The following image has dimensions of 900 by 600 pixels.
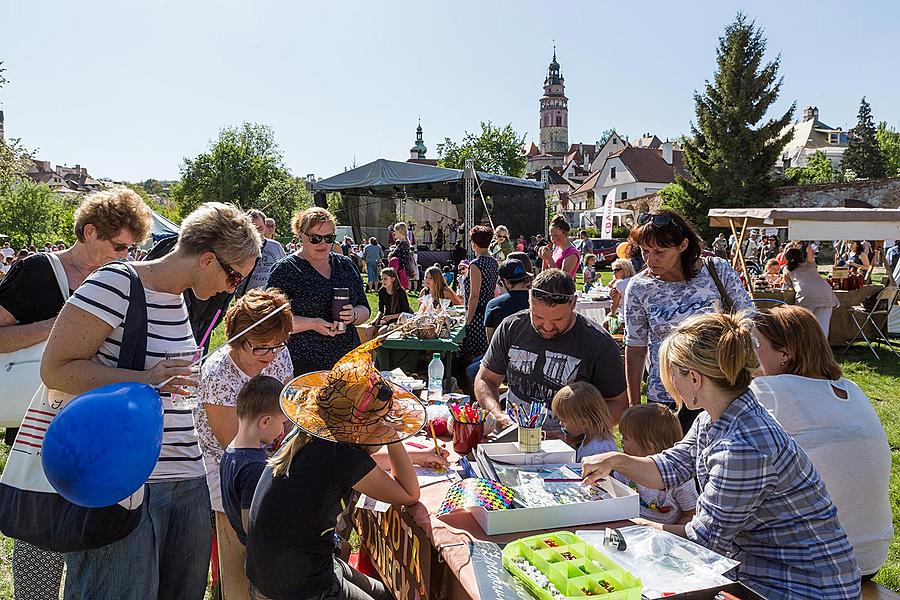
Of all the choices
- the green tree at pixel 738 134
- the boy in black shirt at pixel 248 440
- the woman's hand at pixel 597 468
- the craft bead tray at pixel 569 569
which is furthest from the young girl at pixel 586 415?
the green tree at pixel 738 134

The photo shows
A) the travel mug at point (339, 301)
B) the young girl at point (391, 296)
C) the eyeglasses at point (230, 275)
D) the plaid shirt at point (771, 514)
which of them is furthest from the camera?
the young girl at point (391, 296)

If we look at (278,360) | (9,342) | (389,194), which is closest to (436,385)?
(278,360)

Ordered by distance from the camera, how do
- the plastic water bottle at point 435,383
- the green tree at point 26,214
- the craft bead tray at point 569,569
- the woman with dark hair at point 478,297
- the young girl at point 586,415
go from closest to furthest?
the craft bead tray at point 569,569, the young girl at point 586,415, the plastic water bottle at point 435,383, the woman with dark hair at point 478,297, the green tree at point 26,214

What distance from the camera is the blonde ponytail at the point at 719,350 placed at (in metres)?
1.64

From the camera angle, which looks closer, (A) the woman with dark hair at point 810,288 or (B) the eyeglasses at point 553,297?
(B) the eyeglasses at point 553,297

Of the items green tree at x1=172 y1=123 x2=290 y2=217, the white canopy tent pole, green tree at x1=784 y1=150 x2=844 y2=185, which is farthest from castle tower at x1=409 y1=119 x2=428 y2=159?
the white canopy tent pole

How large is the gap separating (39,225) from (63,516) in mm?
37363

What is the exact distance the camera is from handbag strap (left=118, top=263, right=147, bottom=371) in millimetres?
1726

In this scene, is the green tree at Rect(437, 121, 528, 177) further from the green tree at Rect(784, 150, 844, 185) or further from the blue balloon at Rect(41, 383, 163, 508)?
the blue balloon at Rect(41, 383, 163, 508)

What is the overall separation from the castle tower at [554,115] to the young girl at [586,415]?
291 feet

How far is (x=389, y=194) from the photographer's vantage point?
17.2 m

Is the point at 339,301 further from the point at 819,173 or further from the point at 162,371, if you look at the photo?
the point at 819,173

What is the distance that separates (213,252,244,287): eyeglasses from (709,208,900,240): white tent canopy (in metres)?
6.64

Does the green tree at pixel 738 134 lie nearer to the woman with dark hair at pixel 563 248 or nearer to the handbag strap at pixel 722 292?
the woman with dark hair at pixel 563 248
